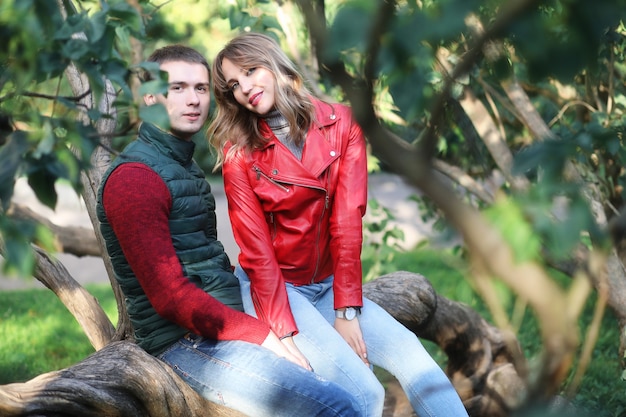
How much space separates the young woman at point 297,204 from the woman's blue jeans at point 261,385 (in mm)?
278

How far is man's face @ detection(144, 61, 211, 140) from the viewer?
291cm

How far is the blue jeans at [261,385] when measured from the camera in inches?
105

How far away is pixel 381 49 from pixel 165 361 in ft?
6.34

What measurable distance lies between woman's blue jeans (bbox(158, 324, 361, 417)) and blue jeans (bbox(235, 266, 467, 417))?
103mm

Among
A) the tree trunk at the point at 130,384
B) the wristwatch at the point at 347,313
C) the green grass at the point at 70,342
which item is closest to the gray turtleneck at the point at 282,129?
the wristwatch at the point at 347,313

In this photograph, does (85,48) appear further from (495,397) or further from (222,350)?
(495,397)

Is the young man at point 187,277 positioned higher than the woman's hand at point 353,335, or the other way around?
the young man at point 187,277

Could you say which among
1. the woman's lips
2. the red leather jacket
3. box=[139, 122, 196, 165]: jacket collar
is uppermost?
the woman's lips

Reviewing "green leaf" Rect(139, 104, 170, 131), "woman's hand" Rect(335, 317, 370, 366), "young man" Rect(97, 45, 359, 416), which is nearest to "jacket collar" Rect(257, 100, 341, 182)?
"young man" Rect(97, 45, 359, 416)

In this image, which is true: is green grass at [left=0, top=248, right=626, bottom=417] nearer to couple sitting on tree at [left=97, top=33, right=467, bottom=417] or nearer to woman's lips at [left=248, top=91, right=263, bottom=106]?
couple sitting on tree at [left=97, top=33, right=467, bottom=417]

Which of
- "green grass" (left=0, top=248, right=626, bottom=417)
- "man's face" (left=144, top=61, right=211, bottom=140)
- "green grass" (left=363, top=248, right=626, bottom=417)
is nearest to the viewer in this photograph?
"man's face" (left=144, top=61, right=211, bottom=140)

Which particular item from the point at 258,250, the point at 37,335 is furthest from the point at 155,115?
the point at 37,335

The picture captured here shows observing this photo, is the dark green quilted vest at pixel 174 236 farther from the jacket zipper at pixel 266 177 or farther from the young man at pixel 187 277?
the jacket zipper at pixel 266 177

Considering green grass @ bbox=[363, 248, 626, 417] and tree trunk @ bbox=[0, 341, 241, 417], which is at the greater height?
tree trunk @ bbox=[0, 341, 241, 417]
